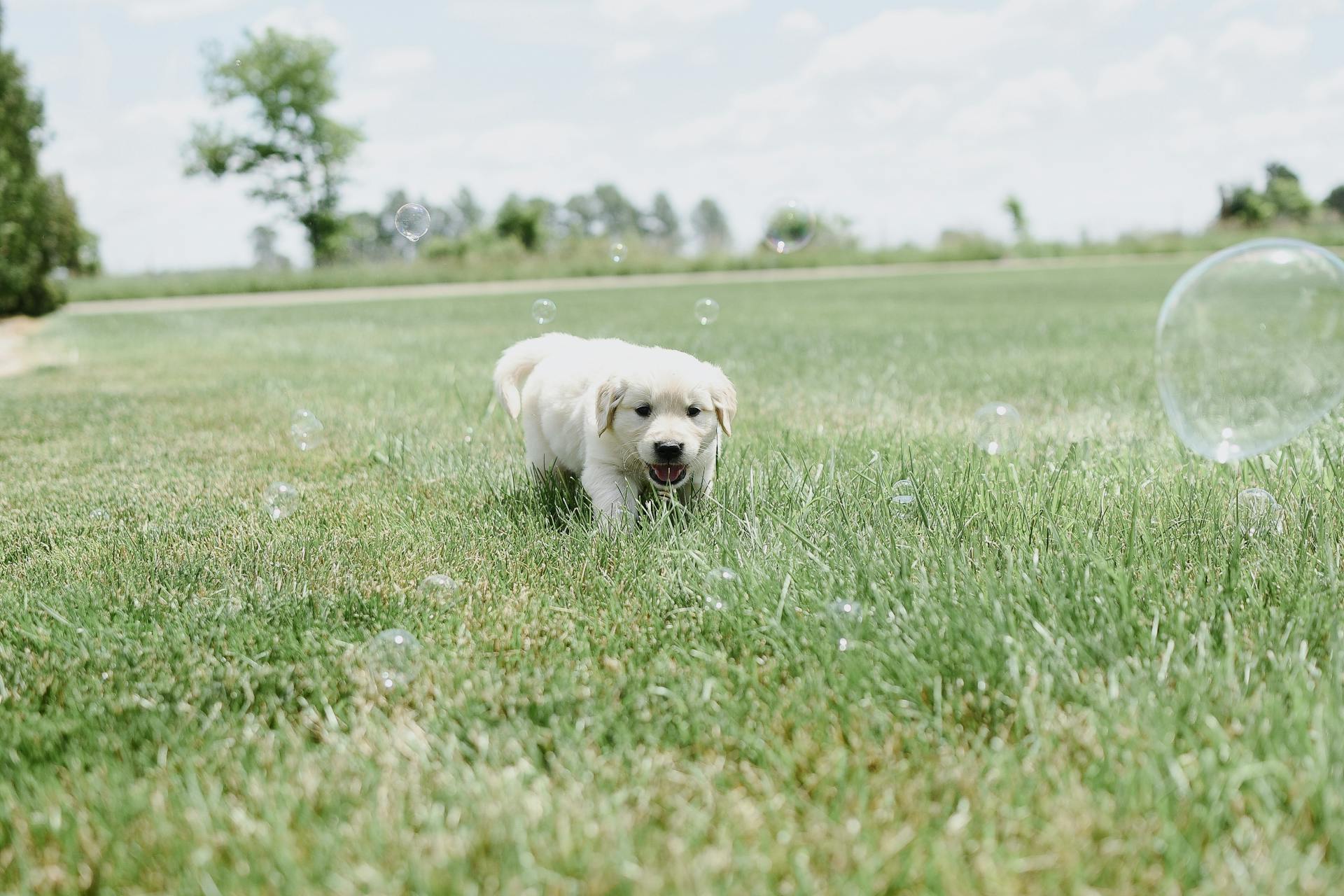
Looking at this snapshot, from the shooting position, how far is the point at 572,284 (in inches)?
1240

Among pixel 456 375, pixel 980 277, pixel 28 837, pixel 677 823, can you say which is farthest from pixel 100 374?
pixel 980 277

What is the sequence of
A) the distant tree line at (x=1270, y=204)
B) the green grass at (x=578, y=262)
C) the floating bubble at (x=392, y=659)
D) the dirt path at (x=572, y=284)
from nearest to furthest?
1. the floating bubble at (x=392, y=659)
2. the dirt path at (x=572, y=284)
3. the green grass at (x=578, y=262)
4. the distant tree line at (x=1270, y=204)

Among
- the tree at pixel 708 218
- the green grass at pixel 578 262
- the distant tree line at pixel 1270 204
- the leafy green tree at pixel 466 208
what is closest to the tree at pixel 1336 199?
the distant tree line at pixel 1270 204

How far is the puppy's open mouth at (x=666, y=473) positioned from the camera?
3.11 meters

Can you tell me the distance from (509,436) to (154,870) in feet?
11.1

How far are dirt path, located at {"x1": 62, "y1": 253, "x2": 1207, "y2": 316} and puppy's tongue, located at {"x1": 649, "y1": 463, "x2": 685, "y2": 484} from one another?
2069cm

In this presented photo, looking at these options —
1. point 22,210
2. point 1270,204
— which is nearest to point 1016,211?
point 1270,204

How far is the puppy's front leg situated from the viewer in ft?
10.3

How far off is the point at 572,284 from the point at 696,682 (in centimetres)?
3011

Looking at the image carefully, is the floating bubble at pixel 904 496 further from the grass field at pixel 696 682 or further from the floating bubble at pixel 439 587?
the floating bubble at pixel 439 587

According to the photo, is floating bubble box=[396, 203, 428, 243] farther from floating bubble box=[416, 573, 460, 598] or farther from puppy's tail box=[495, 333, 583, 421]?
floating bubble box=[416, 573, 460, 598]

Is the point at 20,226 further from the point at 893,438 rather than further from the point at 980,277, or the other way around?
the point at 980,277

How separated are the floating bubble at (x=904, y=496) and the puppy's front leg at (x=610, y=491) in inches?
31.9

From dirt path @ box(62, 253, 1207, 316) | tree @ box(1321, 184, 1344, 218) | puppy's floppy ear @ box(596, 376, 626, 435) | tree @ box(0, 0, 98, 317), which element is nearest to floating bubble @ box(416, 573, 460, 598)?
puppy's floppy ear @ box(596, 376, 626, 435)
